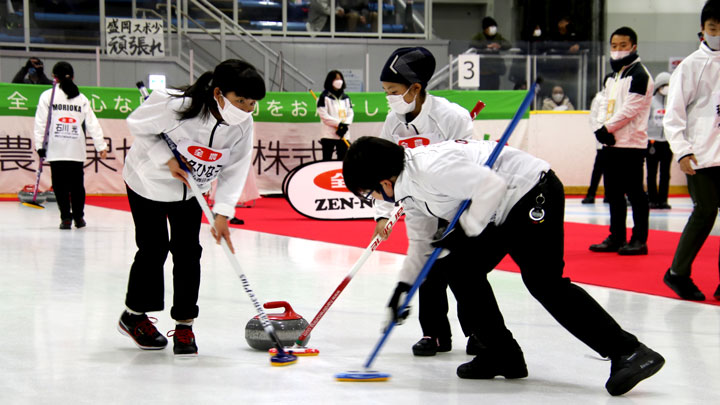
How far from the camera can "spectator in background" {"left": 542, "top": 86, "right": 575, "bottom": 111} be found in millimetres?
12414

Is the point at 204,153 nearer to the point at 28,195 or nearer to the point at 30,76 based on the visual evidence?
the point at 28,195

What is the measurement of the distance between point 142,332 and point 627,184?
13.8 feet

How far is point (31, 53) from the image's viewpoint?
13.0 meters

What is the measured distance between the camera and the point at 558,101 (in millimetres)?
12461

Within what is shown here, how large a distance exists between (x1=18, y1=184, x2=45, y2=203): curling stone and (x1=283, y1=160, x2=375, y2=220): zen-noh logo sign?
3.61 m

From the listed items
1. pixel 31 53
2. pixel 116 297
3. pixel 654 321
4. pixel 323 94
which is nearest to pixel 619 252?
pixel 654 321

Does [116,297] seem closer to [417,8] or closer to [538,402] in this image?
[538,402]

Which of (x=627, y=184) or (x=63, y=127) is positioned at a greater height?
(x=63, y=127)

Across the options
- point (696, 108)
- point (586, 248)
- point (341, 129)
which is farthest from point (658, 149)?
point (696, 108)

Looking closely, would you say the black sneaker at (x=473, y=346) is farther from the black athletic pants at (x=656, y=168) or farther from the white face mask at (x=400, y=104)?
the black athletic pants at (x=656, y=168)

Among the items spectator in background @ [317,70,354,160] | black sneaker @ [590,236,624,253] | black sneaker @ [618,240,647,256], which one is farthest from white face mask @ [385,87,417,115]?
spectator in background @ [317,70,354,160]

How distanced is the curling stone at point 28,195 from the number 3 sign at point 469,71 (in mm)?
6024

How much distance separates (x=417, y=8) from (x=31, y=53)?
291 inches

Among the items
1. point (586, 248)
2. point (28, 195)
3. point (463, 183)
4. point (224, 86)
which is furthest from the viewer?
point (28, 195)
